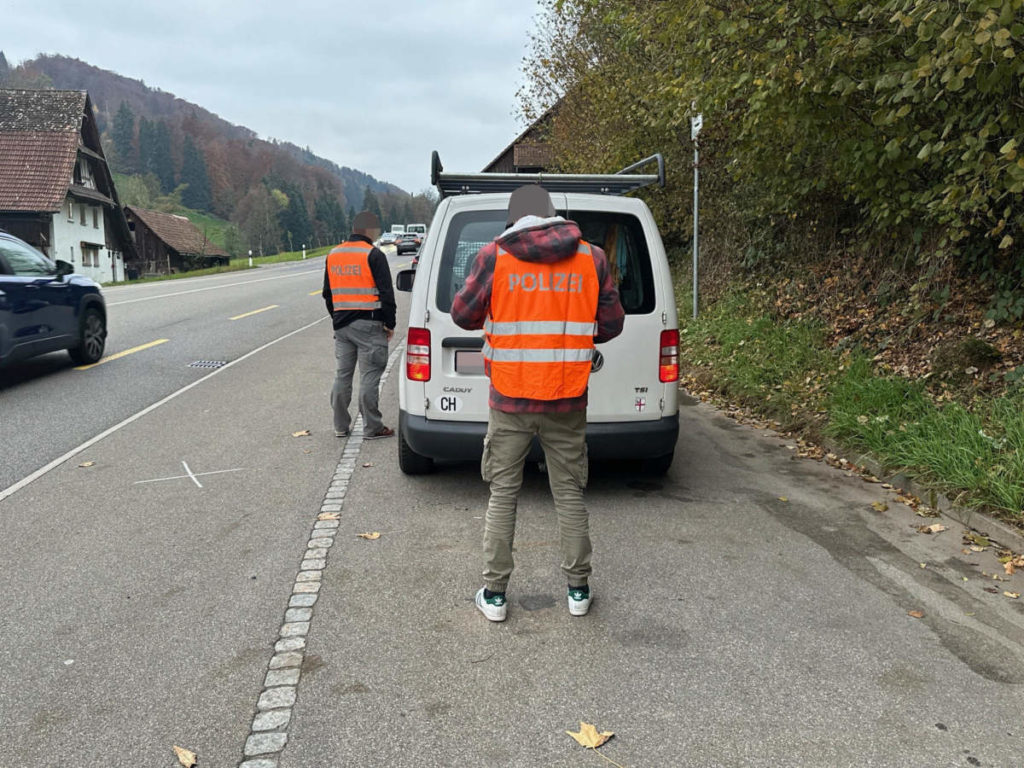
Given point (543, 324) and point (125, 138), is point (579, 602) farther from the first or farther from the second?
point (125, 138)

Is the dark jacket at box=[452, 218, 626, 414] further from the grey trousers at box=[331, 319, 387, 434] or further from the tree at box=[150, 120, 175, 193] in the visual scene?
the tree at box=[150, 120, 175, 193]

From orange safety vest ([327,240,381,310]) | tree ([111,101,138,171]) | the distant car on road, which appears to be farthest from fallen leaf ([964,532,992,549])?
tree ([111,101,138,171])

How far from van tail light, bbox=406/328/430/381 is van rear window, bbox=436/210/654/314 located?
250mm

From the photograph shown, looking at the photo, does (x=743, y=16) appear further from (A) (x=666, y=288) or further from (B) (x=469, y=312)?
(B) (x=469, y=312)

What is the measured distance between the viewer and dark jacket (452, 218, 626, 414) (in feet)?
11.3

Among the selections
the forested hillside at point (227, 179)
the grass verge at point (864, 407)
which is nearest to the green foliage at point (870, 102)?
the grass verge at point (864, 407)

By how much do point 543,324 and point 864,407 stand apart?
4.47 m

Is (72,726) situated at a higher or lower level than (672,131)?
lower

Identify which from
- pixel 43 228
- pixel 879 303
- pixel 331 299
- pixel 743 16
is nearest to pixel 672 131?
pixel 879 303

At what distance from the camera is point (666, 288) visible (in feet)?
17.2

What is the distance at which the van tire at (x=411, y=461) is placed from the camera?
5797 millimetres

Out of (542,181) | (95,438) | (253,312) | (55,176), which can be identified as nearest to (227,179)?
(55,176)

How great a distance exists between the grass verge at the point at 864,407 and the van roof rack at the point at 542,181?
2677 mm

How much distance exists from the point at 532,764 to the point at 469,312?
6.00 ft
